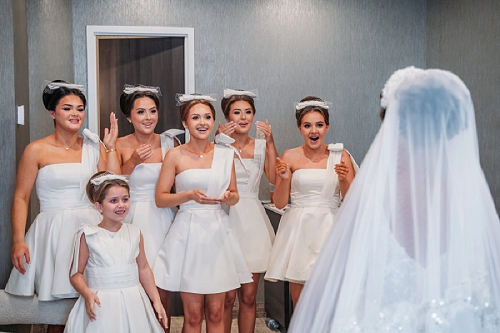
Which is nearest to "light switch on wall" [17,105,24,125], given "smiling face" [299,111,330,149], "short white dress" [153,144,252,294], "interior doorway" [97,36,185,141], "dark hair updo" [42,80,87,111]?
"dark hair updo" [42,80,87,111]

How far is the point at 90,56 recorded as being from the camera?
4555mm

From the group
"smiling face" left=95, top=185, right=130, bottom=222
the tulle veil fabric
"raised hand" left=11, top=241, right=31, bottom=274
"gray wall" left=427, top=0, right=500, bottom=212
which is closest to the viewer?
the tulle veil fabric

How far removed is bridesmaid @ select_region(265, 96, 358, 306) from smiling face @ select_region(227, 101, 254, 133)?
0.93 feet

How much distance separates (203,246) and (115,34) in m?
2.38

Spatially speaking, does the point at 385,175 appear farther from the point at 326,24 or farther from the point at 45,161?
the point at 326,24

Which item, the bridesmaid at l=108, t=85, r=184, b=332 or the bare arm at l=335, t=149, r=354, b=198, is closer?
the bare arm at l=335, t=149, r=354, b=198

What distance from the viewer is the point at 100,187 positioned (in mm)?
2711

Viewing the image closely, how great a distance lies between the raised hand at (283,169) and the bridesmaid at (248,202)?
198 millimetres

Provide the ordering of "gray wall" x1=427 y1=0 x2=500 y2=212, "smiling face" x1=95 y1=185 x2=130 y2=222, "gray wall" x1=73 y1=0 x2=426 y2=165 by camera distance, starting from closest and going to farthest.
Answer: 1. "smiling face" x1=95 y1=185 x2=130 y2=222
2. "gray wall" x1=427 y1=0 x2=500 y2=212
3. "gray wall" x1=73 y1=0 x2=426 y2=165

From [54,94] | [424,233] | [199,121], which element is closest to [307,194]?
[199,121]

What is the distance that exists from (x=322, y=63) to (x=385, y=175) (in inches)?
135

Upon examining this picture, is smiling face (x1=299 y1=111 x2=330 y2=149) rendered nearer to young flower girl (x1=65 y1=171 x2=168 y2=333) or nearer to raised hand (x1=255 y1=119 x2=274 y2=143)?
raised hand (x1=255 y1=119 x2=274 y2=143)

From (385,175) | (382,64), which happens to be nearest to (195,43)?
(382,64)

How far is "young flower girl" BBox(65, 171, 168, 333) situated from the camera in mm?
2590
